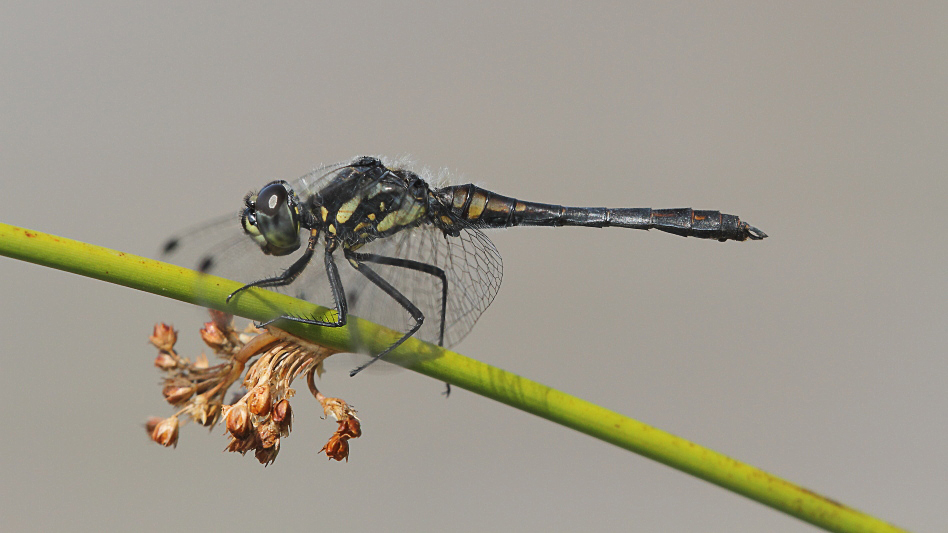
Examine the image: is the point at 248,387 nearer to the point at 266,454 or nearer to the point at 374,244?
the point at 266,454

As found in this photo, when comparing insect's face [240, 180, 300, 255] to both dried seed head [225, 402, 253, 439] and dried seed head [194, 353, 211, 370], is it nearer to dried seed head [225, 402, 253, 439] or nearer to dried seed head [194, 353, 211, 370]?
dried seed head [194, 353, 211, 370]

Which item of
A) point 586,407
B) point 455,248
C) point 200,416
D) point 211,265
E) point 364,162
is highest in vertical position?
point 364,162

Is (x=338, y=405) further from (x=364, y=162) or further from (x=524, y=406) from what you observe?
(x=364, y=162)

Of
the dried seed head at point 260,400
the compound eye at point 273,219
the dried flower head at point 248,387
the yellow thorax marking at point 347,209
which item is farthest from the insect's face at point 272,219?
the dried seed head at point 260,400

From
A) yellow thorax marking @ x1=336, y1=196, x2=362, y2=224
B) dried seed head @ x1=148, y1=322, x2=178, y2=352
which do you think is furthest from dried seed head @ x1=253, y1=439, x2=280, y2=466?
yellow thorax marking @ x1=336, y1=196, x2=362, y2=224

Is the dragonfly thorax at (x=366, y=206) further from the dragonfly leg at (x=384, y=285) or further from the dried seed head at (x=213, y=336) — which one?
the dried seed head at (x=213, y=336)

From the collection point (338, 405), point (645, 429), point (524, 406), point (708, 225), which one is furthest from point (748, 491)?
point (708, 225)

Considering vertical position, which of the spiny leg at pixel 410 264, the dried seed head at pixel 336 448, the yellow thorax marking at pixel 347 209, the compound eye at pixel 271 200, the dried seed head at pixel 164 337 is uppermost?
the yellow thorax marking at pixel 347 209

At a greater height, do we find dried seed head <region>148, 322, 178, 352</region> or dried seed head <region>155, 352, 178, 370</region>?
dried seed head <region>148, 322, 178, 352</region>
